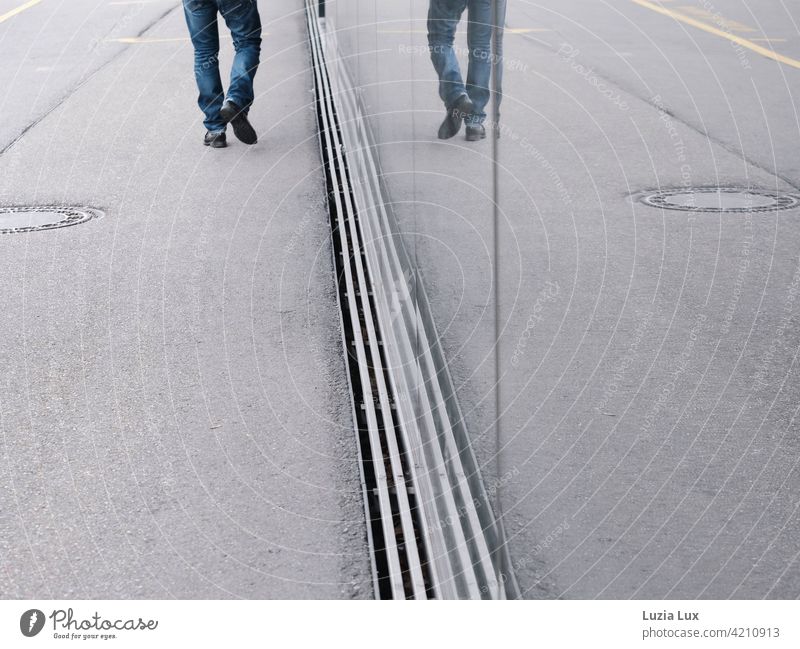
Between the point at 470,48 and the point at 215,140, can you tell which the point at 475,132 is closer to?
the point at 470,48

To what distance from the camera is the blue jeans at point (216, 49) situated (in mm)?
7738

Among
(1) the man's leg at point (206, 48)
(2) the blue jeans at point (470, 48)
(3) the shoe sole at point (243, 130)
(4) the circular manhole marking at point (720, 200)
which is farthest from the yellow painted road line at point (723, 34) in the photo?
(1) the man's leg at point (206, 48)

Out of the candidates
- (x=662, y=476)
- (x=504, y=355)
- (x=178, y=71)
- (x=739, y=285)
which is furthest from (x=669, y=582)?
(x=178, y=71)

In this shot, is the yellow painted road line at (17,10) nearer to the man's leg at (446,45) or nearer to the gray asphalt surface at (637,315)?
the man's leg at (446,45)

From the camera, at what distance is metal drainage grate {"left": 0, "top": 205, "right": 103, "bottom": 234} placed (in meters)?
6.04

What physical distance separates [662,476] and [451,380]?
809 mm

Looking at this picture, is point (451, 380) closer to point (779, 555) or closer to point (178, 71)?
Result: point (779, 555)

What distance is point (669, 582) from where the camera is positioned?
1853 millimetres

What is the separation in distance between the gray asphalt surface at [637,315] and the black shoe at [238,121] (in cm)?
504

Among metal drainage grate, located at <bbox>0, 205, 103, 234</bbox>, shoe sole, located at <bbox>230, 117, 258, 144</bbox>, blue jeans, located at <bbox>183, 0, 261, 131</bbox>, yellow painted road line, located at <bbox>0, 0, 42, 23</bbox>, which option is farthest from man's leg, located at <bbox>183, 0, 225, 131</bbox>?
yellow painted road line, located at <bbox>0, 0, 42, 23</bbox>

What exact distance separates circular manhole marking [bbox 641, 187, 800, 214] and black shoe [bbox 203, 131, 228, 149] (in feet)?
19.7

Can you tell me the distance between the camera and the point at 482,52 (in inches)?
90.9

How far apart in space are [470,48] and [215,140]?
5.46 metres

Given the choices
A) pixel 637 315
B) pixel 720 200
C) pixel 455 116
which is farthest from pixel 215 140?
pixel 720 200
